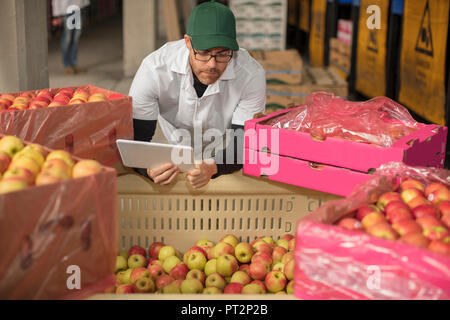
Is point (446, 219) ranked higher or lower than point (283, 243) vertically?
higher

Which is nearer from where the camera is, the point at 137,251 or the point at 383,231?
the point at 383,231

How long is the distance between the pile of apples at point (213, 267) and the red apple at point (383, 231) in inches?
32.3

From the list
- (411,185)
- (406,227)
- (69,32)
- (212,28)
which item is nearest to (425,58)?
(212,28)

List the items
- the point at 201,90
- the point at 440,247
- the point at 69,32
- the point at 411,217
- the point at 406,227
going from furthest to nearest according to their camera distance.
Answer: the point at 69,32, the point at 201,90, the point at 411,217, the point at 406,227, the point at 440,247

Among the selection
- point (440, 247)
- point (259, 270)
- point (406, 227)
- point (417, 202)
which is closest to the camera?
point (440, 247)

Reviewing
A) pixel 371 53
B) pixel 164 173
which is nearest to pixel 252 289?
pixel 164 173

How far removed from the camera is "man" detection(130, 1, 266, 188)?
2502mm

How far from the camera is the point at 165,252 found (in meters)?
2.67

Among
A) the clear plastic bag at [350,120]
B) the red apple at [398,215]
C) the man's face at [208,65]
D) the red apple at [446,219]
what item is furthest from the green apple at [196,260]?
the red apple at [446,219]

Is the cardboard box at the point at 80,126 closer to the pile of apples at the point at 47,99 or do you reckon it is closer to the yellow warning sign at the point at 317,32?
the pile of apples at the point at 47,99

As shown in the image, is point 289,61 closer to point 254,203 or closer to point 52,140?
point 254,203

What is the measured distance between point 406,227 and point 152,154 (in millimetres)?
1108

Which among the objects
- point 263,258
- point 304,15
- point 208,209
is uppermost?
point 304,15

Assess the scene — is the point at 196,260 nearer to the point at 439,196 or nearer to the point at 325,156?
the point at 325,156
